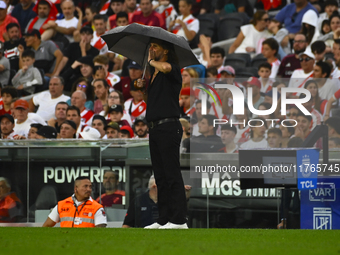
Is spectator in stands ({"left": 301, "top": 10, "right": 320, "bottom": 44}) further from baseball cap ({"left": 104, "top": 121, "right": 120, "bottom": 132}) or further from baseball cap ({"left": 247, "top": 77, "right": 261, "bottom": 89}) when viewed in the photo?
baseball cap ({"left": 104, "top": 121, "right": 120, "bottom": 132})

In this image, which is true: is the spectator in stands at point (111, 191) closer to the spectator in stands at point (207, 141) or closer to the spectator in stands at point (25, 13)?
the spectator in stands at point (207, 141)

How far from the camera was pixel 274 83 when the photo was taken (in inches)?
339

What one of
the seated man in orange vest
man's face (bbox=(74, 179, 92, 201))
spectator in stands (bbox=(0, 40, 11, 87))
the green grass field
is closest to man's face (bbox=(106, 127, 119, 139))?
man's face (bbox=(74, 179, 92, 201))

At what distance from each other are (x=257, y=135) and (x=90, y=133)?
2979 millimetres

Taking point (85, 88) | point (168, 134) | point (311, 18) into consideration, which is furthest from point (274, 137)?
point (85, 88)

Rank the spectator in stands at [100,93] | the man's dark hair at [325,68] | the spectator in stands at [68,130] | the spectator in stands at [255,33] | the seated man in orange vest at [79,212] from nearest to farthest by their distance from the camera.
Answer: the seated man in orange vest at [79,212], the spectator in stands at [68,130], the man's dark hair at [325,68], the spectator in stands at [100,93], the spectator in stands at [255,33]

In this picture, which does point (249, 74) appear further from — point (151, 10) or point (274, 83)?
point (151, 10)

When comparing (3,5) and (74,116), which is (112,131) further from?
(3,5)

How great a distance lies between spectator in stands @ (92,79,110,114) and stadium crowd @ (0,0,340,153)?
2 centimetres

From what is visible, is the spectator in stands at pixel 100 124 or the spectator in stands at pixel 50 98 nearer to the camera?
the spectator in stands at pixel 100 124

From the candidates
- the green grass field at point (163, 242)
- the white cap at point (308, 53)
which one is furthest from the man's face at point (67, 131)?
the green grass field at point (163, 242)

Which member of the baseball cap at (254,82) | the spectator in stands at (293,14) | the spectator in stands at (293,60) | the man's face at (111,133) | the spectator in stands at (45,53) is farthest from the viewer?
the spectator in stands at (45,53)

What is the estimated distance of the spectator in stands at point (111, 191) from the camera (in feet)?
25.8

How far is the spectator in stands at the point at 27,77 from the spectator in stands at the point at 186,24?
3.04 m
